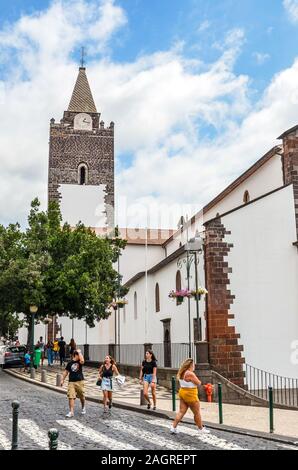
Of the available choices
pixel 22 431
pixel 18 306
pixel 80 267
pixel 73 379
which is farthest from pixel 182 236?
pixel 22 431

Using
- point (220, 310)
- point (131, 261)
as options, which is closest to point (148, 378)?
point (220, 310)

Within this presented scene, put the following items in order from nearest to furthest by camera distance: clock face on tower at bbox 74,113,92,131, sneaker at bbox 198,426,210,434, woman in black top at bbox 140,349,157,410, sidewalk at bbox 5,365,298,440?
sneaker at bbox 198,426,210,434 → sidewalk at bbox 5,365,298,440 → woman in black top at bbox 140,349,157,410 → clock face on tower at bbox 74,113,92,131

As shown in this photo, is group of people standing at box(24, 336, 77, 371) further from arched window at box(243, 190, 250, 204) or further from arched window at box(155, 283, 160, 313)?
arched window at box(243, 190, 250, 204)

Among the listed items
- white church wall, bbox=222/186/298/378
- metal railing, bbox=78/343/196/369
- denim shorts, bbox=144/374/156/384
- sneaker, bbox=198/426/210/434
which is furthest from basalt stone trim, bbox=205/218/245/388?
sneaker, bbox=198/426/210/434

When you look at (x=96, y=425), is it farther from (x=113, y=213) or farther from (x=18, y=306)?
(x=113, y=213)

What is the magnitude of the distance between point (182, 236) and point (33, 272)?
50.4ft

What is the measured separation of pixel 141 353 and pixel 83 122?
33935 millimetres

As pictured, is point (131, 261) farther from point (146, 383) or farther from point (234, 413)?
point (234, 413)

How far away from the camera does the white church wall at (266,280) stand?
21.5 metres

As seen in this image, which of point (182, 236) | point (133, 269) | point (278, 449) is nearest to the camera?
point (278, 449)

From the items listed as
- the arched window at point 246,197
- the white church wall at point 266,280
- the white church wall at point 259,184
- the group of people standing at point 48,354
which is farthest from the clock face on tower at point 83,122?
the white church wall at point 266,280

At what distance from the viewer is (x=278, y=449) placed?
10391mm

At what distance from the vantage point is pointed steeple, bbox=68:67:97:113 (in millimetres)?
57594

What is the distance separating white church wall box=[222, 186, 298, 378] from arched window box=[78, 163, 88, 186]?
34.6 meters
